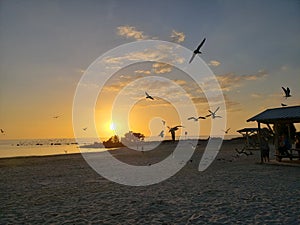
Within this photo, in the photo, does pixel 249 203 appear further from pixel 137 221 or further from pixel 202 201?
pixel 137 221

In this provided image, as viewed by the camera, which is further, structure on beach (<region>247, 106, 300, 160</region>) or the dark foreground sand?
structure on beach (<region>247, 106, 300, 160</region>)

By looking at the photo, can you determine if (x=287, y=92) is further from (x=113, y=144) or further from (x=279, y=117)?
(x=113, y=144)

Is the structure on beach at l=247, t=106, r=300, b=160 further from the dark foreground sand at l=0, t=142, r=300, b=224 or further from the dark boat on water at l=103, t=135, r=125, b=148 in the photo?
the dark boat on water at l=103, t=135, r=125, b=148

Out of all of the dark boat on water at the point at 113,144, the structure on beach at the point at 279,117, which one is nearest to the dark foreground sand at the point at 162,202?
the structure on beach at the point at 279,117

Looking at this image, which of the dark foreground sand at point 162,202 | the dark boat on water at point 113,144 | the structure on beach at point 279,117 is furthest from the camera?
the dark boat on water at point 113,144

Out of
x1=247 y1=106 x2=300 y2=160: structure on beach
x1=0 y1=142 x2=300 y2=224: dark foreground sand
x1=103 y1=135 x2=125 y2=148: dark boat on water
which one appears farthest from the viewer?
x1=103 y1=135 x2=125 y2=148: dark boat on water

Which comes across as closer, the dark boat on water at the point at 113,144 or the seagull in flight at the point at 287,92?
the seagull in flight at the point at 287,92

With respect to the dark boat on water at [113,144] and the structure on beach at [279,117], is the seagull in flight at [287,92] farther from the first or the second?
the dark boat on water at [113,144]

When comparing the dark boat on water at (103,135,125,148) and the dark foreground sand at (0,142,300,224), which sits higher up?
the dark boat on water at (103,135,125,148)

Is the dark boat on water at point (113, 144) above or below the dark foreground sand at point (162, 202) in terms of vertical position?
above

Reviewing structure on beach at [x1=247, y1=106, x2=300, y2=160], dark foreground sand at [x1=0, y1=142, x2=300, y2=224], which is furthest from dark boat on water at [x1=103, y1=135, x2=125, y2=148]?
dark foreground sand at [x1=0, y1=142, x2=300, y2=224]

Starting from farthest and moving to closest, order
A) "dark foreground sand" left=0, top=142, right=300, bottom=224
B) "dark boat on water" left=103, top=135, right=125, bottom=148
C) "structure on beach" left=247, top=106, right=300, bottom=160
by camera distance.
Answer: "dark boat on water" left=103, top=135, right=125, bottom=148 → "structure on beach" left=247, top=106, right=300, bottom=160 → "dark foreground sand" left=0, top=142, right=300, bottom=224

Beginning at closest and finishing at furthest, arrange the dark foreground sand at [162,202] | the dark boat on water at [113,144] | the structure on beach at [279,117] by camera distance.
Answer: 1. the dark foreground sand at [162,202]
2. the structure on beach at [279,117]
3. the dark boat on water at [113,144]

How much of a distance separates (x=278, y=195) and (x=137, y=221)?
17.7 feet
